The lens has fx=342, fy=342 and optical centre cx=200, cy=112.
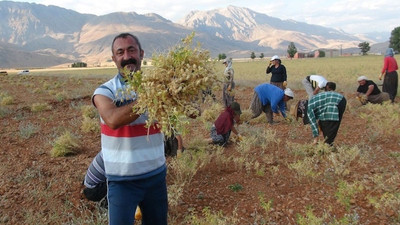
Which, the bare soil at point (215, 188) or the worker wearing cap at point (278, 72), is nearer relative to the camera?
the bare soil at point (215, 188)

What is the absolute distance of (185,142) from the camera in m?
6.80

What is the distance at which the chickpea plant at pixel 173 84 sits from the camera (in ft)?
6.56

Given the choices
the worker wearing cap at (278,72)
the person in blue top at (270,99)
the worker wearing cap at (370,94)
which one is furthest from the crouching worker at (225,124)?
the worker wearing cap at (370,94)

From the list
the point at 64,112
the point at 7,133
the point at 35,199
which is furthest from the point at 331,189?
the point at 64,112

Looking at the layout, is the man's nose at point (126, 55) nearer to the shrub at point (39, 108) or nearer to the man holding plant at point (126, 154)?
the man holding plant at point (126, 154)

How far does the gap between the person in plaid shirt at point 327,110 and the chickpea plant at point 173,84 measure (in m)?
4.30

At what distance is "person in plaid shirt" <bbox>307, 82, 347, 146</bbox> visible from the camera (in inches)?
234

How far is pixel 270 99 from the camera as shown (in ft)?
27.9

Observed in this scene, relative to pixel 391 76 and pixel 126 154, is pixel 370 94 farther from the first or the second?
pixel 126 154

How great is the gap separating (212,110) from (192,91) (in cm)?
783

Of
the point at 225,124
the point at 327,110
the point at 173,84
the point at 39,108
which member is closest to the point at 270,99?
the point at 225,124

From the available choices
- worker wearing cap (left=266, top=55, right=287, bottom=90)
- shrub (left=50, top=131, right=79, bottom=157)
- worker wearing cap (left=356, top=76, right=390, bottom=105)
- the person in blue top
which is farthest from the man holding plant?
worker wearing cap (left=356, top=76, right=390, bottom=105)

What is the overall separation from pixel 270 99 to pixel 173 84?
678 centimetres

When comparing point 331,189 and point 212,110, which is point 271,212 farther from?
point 212,110
